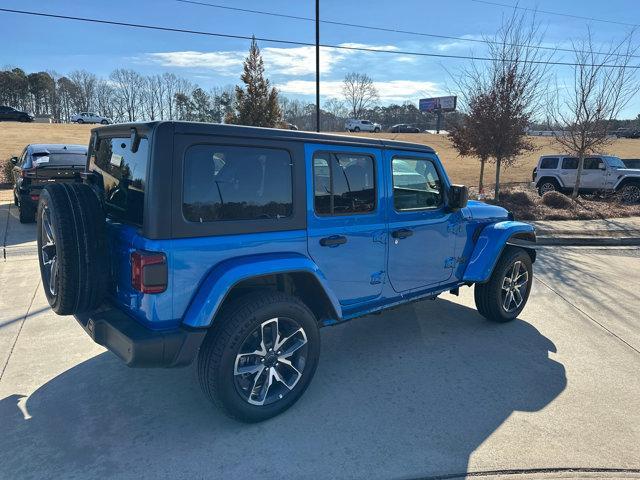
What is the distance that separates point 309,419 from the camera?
2949mm

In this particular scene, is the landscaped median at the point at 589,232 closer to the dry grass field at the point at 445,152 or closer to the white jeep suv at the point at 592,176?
the white jeep suv at the point at 592,176

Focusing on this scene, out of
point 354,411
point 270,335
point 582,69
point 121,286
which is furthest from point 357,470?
point 582,69

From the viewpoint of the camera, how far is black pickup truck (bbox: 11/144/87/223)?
8.63 metres

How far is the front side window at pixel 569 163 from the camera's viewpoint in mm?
16266

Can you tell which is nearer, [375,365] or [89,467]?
[89,467]

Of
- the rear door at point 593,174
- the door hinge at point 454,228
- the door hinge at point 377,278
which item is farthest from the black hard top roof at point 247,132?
the rear door at point 593,174

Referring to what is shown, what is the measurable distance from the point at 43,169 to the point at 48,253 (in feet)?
22.3

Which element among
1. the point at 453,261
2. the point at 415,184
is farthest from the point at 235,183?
the point at 453,261

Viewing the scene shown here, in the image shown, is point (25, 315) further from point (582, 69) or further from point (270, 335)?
point (582, 69)

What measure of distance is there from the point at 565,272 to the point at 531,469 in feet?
16.2

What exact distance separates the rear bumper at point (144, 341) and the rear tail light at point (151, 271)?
25 centimetres

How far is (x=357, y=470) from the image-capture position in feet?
8.18

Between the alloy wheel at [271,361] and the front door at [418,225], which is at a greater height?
the front door at [418,225]

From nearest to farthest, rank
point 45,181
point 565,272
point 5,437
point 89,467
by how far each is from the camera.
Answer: point 89,467 < point 5,437 < point 565,272 < point 45,181
